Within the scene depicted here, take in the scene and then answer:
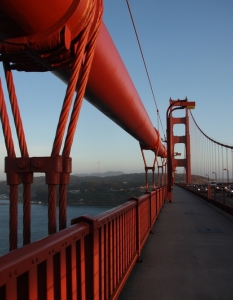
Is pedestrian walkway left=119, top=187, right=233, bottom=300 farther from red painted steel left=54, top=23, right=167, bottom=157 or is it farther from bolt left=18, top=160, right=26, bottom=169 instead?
Result: bolt left=18, top=160, right=26, bottom=169

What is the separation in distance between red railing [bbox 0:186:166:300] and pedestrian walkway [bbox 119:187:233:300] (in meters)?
0.40

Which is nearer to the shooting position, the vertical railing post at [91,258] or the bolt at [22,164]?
the bolt at [22,164]

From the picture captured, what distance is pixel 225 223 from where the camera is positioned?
1256 cm

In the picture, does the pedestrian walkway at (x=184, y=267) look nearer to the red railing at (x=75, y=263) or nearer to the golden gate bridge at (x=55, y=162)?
the red railing at (x=75, y=263)

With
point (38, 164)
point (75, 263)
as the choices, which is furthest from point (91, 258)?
point (38, 164)

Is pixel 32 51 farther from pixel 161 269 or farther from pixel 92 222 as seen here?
pixel 161 269

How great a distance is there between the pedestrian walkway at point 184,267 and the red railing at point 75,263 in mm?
400

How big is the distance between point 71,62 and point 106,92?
173 cm

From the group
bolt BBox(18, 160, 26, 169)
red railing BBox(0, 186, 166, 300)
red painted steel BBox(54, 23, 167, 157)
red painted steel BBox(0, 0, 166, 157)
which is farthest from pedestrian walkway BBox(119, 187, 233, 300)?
red painted steel BBox(0, 0, 166, 157)

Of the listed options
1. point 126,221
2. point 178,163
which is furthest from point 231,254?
point 178,163

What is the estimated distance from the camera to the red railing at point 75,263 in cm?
195

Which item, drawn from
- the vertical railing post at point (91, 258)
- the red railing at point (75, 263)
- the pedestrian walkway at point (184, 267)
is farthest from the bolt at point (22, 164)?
the pedestrian walkway at point (184, 267)

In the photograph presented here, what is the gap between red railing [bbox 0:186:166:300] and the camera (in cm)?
195

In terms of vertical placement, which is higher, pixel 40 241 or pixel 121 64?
pixel 121 64
